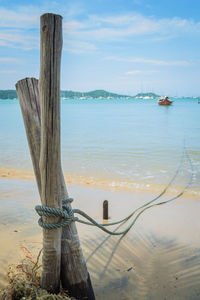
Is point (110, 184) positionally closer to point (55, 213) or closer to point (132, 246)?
point (132, 246)

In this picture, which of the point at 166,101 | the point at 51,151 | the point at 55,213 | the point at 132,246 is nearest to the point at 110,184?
the point at 132,246

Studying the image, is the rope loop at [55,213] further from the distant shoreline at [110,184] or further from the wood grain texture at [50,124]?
the distant shoreline at [110,184]

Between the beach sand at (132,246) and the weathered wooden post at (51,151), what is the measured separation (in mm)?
845

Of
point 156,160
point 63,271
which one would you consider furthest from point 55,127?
point 156,160

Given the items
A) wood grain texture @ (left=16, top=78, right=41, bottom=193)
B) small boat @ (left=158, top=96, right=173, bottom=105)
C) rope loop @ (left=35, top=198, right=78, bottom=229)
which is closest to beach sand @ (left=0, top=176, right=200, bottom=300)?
rope loop @ (left=35, top=198, right=78, bottom=229)

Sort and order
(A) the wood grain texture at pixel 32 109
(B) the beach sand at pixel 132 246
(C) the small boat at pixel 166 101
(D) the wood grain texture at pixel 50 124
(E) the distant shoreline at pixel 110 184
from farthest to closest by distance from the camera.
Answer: (C) the small boat at pixel 166 101 → (E) the distant shoreline at pixel 110 184 → (B) the beach sand at pixel 132 246 → (A) the wood grain texture at pixel 32 109 → (D) the wood grain texture at pixel 50 124

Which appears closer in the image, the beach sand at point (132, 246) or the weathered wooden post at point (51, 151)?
the weathered wooden post at point (51, 151)

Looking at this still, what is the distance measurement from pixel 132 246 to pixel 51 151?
8.73 feet

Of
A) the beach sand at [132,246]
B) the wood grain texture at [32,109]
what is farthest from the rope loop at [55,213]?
the beach sand at [132,246]

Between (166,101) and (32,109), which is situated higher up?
(166,101)

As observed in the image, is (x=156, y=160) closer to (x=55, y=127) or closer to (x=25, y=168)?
(x=25, y=168)

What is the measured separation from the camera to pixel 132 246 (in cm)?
424

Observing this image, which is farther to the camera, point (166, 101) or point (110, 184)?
point (166, 101)

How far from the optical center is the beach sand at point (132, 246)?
3.28m
